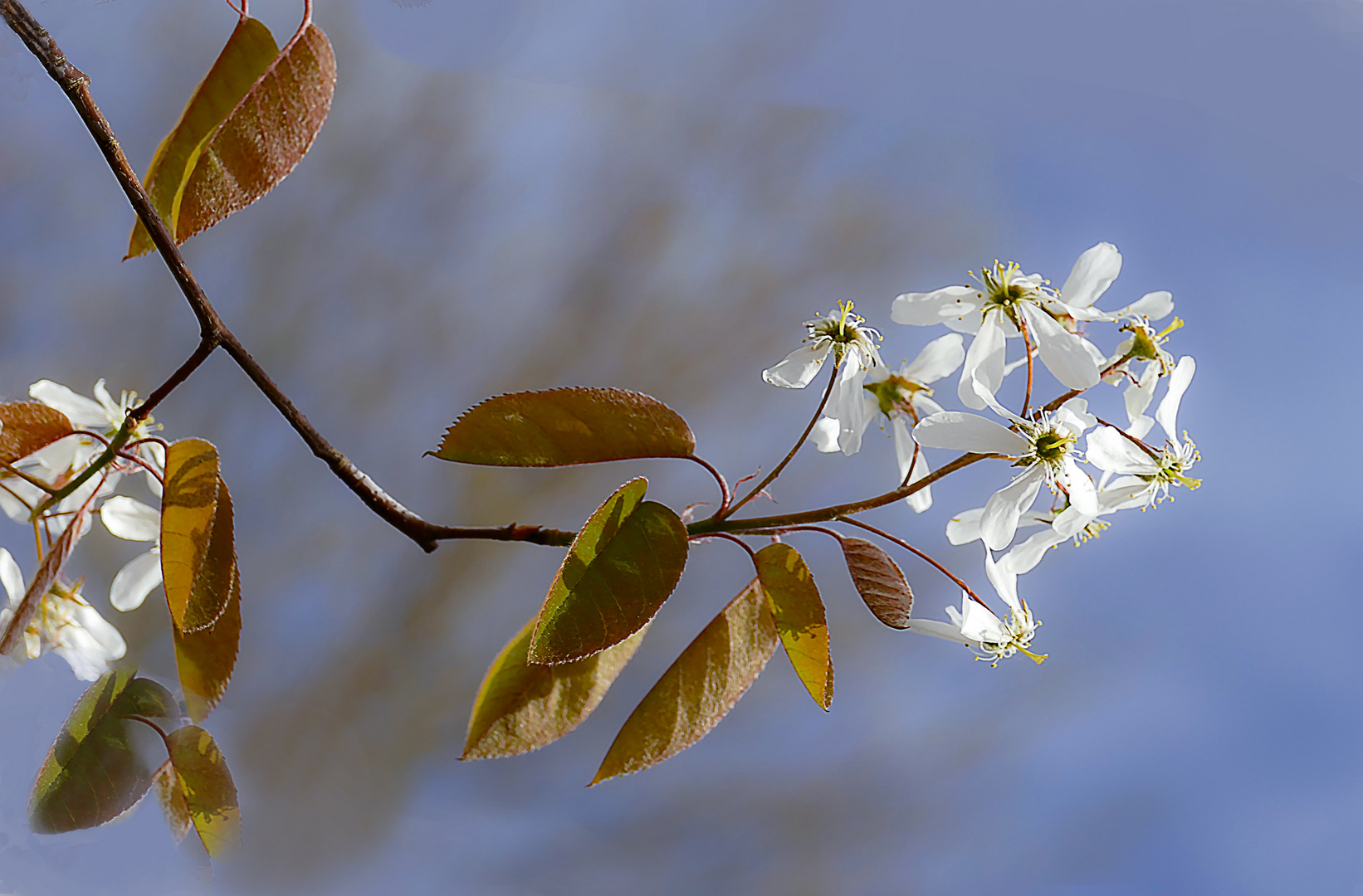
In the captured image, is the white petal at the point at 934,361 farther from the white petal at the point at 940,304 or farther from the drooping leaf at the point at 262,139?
the drooping leaf at the point at 262,139

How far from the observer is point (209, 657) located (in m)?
0.27

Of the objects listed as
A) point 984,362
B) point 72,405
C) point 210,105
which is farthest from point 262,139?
point 984,362

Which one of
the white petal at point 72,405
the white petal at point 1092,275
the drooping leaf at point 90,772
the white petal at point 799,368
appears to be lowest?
the drooping leaf at point 90,772

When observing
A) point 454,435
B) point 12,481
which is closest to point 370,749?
point 12,481

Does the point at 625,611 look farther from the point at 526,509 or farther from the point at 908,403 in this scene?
the point at 526,509

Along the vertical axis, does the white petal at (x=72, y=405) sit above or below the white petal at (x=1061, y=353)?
below

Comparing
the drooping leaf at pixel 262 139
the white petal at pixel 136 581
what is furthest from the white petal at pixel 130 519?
the drooping leaf at pixel 262 139

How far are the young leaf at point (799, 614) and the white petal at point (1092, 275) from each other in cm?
15

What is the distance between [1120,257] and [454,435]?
0.86 ft

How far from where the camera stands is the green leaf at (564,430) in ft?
0.80

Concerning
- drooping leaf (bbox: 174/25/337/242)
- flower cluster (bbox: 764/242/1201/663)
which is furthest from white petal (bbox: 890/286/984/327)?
drooping leaf (bbox: 174/25/337/242)

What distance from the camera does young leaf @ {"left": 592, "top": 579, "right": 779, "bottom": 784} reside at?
0.89ft

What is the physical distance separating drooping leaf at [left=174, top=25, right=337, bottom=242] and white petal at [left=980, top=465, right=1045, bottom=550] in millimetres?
270

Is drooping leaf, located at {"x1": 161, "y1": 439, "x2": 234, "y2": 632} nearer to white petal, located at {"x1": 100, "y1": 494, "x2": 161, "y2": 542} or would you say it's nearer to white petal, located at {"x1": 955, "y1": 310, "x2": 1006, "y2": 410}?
white petal, located at {"x1": 100, "y1": 494, "x2": 161, "y2": 542}
